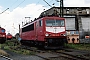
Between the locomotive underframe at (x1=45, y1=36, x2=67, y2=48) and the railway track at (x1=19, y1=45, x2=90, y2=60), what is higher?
the locomotive underframe at (x1=45, y1=36, x2=67, y2=48)

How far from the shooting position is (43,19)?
65.6ft

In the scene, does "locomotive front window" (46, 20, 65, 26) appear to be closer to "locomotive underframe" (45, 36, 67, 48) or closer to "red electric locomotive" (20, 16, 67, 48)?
"red electric locomotive" (20, 16, 67, 48)

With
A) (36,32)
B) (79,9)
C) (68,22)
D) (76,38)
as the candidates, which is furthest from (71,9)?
(36,32)

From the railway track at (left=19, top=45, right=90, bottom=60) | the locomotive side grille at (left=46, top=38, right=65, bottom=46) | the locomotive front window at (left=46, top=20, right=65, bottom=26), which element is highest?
Answer: the locomotive front window at (left=46, top=20, right=65, bottom=26)

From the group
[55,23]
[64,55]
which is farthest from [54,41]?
[64,55]

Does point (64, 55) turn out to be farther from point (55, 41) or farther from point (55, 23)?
point (55, 23)

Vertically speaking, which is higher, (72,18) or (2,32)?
(72,18)

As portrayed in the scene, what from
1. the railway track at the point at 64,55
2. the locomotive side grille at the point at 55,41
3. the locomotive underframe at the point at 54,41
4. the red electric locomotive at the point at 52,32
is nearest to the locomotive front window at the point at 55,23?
the red electric locomotive at the point at 52,32

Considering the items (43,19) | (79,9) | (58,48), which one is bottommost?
(58,48)

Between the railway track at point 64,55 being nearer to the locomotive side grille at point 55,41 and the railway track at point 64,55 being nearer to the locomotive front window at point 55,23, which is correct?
the locomotive side grille at point 55,41

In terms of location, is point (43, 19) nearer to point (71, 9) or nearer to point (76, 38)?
point (76, 38)

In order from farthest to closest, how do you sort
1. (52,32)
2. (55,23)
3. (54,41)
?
(55,23), (52,32), (54,41)

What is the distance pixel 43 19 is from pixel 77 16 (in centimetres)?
2123

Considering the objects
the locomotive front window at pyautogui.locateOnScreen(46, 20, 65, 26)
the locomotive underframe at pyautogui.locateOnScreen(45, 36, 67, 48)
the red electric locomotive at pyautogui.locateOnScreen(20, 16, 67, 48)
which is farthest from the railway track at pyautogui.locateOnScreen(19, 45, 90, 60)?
the locomotive front window at pyautogui.locateOnScreen(46, 20, 65, 26)
